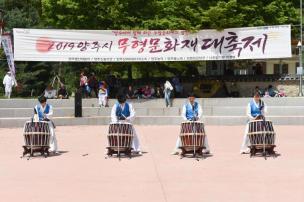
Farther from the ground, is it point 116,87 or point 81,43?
point 81,43

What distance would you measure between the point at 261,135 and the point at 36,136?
219 inches

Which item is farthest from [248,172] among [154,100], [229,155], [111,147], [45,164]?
[154,100]

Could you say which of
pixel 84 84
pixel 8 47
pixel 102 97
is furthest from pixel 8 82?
pixel 102 97

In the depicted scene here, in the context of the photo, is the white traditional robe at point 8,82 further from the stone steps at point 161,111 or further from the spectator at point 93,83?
the spectator at point 93,83

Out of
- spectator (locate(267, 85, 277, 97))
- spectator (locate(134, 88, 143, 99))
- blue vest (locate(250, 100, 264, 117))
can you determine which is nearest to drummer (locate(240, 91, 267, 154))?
blue vest (locate(250, 100, 264, 117))

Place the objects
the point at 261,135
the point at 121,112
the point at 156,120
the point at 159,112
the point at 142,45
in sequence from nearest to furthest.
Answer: the point at 261,135
the point at 121,112
the point at 156,120
the point at 159,112
the point at 142,45

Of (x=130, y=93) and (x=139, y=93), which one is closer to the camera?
(x=139, y=93)

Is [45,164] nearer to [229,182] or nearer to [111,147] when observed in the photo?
[111,147]

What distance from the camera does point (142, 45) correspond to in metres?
28.2

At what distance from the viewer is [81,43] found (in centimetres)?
2808

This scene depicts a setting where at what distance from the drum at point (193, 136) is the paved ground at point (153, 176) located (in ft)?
1.41

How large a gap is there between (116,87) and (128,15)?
3.76 meters

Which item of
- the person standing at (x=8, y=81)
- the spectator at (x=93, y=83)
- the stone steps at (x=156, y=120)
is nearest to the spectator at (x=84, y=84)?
the spectator at (x=93, y=83)

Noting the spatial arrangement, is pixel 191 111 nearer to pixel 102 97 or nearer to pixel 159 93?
pixel 102 97
